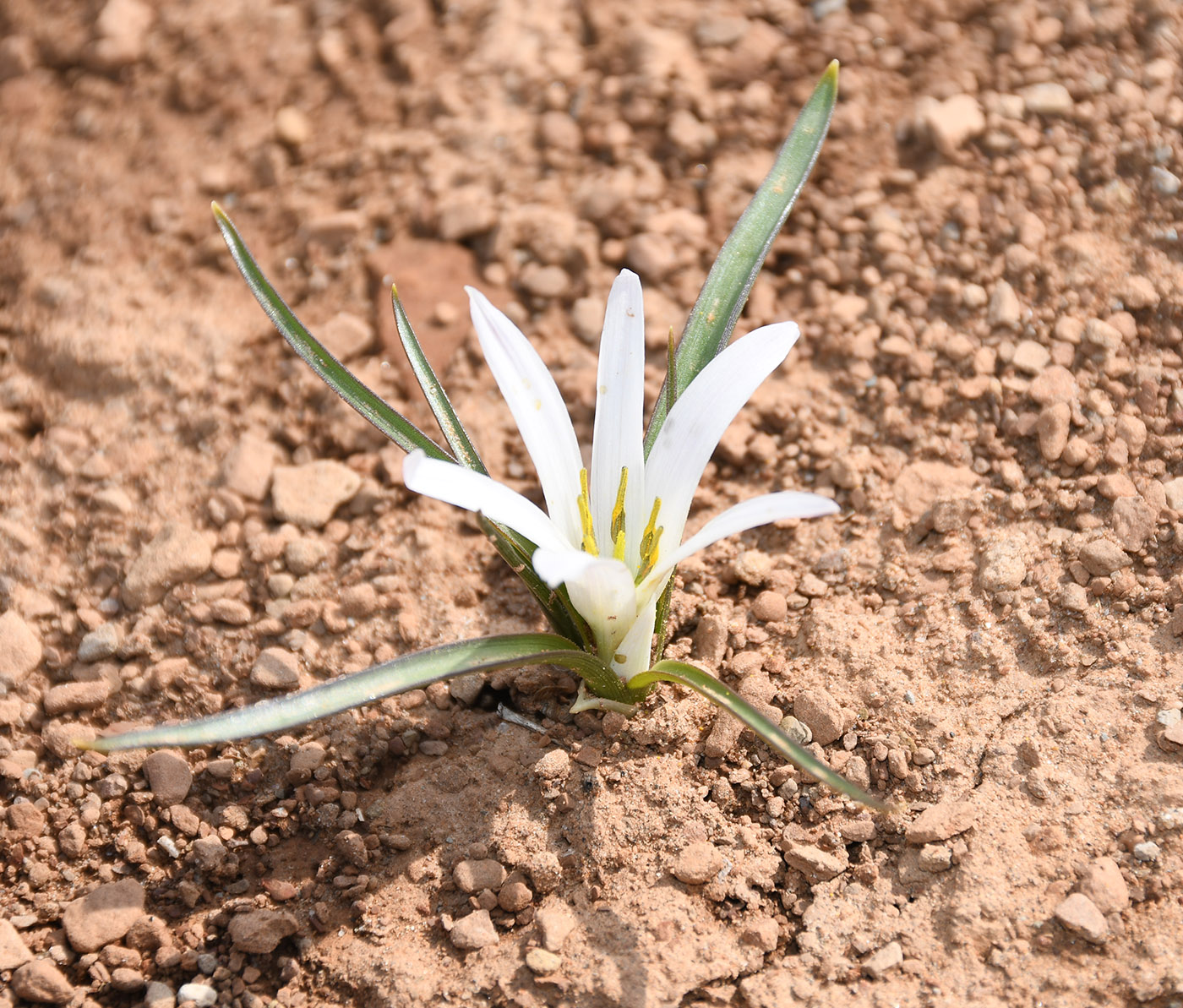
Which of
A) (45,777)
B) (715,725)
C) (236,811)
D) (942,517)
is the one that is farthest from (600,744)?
(45,777)

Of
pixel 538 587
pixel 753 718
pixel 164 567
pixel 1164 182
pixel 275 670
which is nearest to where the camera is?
pixel 753 718

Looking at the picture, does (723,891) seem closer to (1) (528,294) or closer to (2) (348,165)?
(1) (528,294)

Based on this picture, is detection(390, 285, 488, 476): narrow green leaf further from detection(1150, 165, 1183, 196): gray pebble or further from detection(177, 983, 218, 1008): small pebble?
detection(1150, 165, 1183, 196): gray pebble

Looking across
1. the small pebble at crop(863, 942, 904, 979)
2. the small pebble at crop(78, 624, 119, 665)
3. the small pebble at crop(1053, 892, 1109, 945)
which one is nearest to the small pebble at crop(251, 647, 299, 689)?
the small pebble at crop(78, 624, 119, 665)

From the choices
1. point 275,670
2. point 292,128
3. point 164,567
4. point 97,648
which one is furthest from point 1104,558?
point 292,128

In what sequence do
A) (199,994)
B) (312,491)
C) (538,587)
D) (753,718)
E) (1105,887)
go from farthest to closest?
(312,491) < (538,587) < (199,994) < (1105,887) < (753,718)

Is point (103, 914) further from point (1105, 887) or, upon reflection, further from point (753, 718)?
point (1105, 887)
